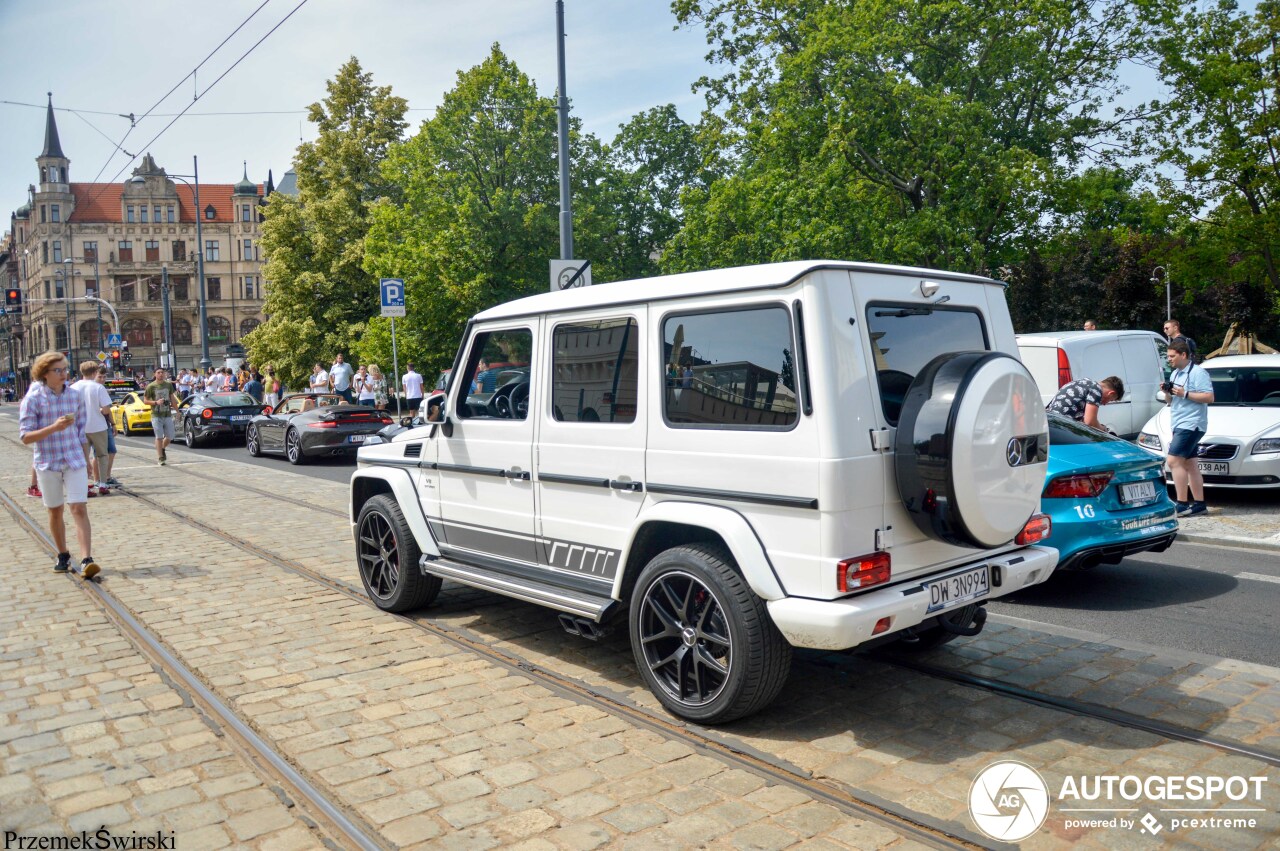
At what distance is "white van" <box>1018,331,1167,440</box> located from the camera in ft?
40.3

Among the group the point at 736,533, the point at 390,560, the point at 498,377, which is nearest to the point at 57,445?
the point at 390,560

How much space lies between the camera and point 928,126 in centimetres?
2545

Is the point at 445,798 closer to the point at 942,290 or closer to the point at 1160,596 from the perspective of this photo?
the point at 942,290

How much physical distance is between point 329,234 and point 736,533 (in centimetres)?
3871

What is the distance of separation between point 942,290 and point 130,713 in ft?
14.8

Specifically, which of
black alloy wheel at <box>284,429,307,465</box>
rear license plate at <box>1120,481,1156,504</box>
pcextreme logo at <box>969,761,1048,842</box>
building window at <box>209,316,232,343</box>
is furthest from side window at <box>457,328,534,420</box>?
building window at <box>209,316,232,343</box>

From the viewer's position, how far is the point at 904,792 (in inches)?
151

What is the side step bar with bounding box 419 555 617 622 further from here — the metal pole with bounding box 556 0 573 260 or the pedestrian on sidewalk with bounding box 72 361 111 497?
the metal pole with bounding box 556 0 573 260

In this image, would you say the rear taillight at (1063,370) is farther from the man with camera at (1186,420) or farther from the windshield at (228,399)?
the windshield at (228,399)

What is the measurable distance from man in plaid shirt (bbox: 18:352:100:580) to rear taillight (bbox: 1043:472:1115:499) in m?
7.35

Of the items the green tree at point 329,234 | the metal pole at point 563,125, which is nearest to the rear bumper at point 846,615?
the metal pole at point 563,125

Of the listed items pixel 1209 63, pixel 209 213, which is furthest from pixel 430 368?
pixel 209 213

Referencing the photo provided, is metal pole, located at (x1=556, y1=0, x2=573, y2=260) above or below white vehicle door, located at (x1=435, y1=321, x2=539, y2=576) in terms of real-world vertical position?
above

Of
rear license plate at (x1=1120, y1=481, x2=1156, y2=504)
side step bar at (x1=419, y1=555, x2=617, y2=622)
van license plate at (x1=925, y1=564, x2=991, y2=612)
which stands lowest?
side step bar at (x1=419, y1=555, x2=617, y2=622)
